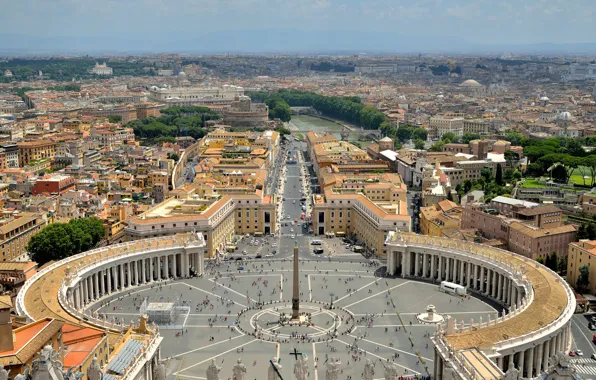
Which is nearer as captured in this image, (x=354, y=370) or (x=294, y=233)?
(x=354, y=370)

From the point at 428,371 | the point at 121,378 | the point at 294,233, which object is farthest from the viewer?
the point at 294,233

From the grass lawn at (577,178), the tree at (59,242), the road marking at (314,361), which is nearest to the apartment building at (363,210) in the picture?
the grass lawn at (577,178)

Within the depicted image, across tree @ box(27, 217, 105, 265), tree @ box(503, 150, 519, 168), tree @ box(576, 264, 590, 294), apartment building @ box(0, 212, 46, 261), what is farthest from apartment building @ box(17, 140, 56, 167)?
tree @ box(576, 264, 590, 294)

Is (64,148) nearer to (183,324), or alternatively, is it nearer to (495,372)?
(183,324)

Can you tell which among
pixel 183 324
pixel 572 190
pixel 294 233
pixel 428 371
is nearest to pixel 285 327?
pixel 183 324

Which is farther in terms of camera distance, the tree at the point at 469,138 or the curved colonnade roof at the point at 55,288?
the tree at the point at 469,138

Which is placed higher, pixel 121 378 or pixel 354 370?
pixel 121 378

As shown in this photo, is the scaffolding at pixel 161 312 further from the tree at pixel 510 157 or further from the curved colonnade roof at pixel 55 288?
the tree at pixel 510 157
